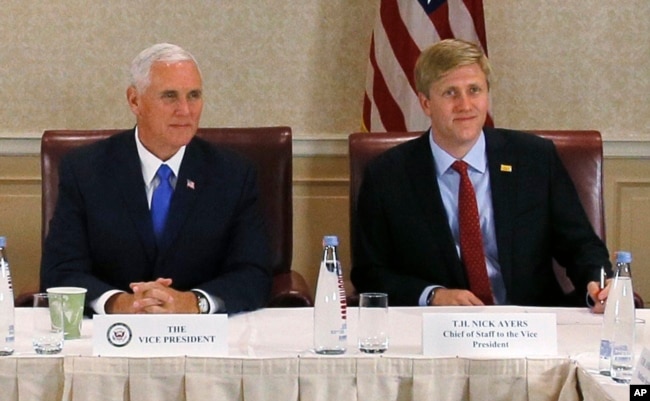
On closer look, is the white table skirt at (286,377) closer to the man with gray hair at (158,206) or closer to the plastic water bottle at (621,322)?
the plastic water bottle at (621,322)

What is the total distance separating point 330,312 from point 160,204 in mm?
880

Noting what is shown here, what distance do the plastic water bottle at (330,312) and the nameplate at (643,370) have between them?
0.56 metres

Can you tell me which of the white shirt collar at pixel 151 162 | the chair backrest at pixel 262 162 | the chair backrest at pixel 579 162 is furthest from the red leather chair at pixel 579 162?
the white shirt collar at pixel 151 162

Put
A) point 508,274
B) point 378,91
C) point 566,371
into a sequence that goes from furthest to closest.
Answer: point 378,91 → point 508,274 → point 566,371

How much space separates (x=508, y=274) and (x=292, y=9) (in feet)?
5.14

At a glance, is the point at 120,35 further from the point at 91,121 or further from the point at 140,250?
the point at 140,250

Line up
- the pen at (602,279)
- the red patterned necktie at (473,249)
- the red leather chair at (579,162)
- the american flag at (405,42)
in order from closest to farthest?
the pen at (602,279) → the red patterned necktie at (473,249) → the red leather chair at (579,162) → the american flag at (405,42)

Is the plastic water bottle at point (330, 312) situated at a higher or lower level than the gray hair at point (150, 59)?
lower

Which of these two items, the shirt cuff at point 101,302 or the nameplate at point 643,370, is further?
the shirt cuff at point 101,302

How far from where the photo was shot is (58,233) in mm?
2852

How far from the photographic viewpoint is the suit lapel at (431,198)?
9.90 ft

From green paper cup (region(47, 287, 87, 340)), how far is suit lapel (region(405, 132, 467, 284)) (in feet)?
3.67

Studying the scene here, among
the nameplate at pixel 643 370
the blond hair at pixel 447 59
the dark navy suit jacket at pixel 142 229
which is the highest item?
the blond hair at pixel 447 59

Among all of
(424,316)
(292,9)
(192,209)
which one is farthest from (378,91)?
(424,316)
